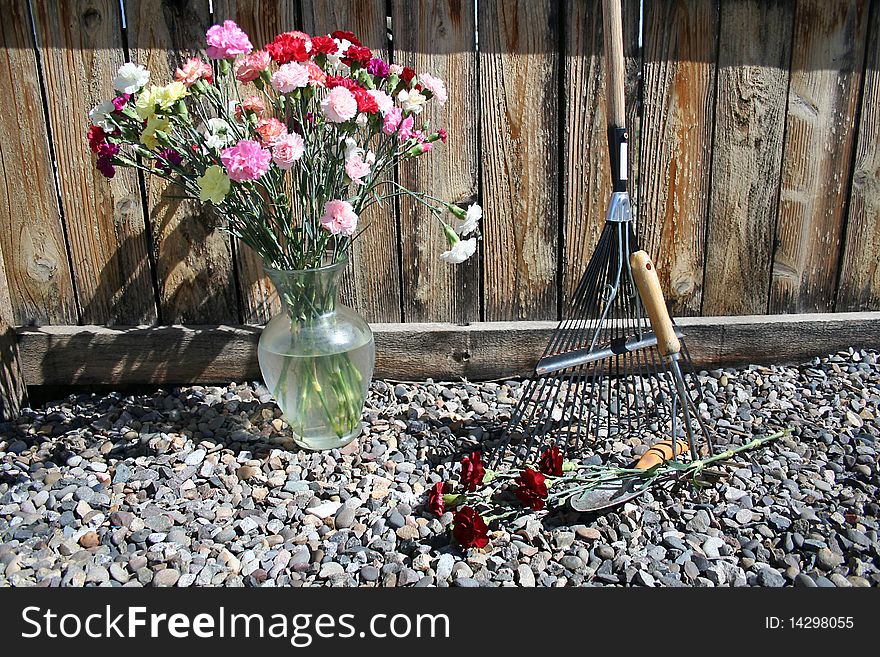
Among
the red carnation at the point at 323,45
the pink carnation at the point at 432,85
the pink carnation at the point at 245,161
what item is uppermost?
the red carnation at the point at 323,45

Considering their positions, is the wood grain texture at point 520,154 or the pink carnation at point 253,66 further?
the wood grain texture at point 520,154

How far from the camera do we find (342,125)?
1.69 metres

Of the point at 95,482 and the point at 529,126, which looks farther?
the point at 529,126

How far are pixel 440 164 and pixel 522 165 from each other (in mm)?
236

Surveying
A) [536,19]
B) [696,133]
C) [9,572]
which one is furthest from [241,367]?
[696,133]

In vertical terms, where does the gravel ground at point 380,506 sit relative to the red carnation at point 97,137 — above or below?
below

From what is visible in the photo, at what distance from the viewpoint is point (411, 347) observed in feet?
7.49

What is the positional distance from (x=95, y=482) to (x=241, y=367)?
23.0 inches

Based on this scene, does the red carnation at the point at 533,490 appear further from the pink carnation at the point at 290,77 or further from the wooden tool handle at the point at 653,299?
the pink carnation at the point at 290,77

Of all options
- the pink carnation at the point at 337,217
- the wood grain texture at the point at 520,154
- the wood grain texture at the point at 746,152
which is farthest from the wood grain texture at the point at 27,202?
the wood grain texture at the point at 746,152

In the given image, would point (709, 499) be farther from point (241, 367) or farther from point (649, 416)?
point (241, 367)

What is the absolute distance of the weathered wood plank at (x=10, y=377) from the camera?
2197 millimetres

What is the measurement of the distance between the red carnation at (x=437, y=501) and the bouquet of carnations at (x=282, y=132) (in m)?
0.52

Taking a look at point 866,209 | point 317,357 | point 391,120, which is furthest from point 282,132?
point 866,209
